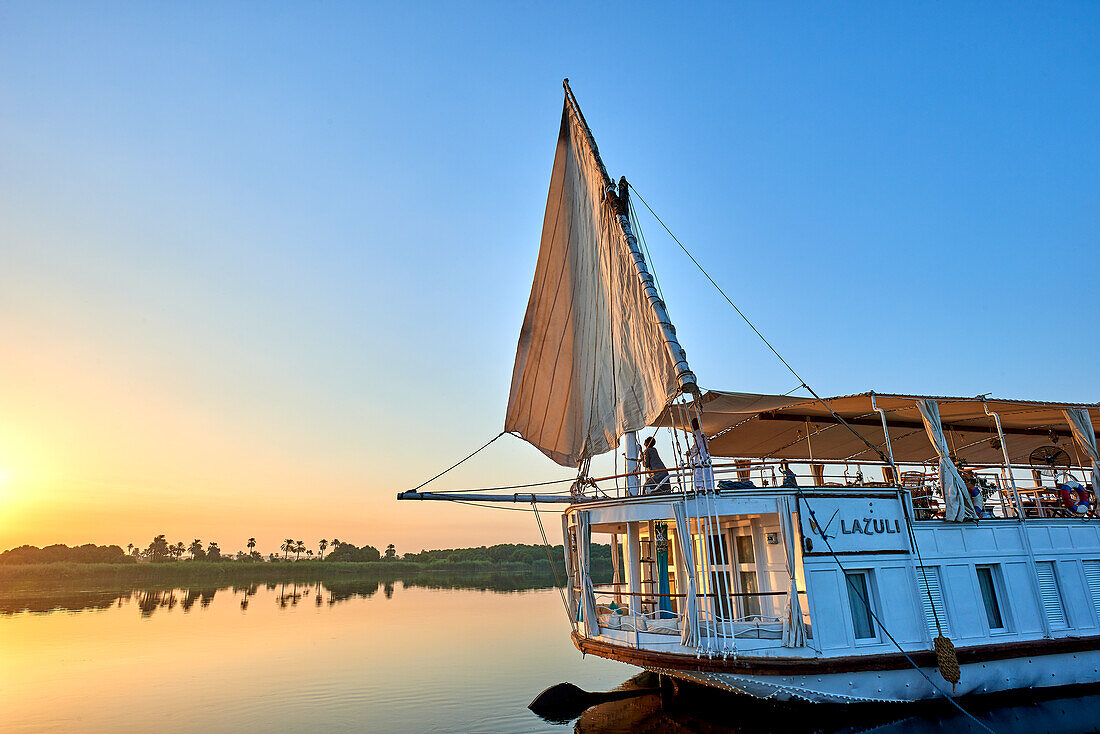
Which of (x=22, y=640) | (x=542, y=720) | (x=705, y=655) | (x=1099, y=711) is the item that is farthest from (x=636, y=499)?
(x=22, y=640)

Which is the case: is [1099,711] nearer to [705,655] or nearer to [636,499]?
[705,655]

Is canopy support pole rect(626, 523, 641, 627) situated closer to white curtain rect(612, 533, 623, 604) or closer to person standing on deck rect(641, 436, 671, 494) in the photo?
person standing on deck rect(641, 436, 671, 494)

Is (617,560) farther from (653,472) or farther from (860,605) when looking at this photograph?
(860,605)

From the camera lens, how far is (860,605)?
11.7 m

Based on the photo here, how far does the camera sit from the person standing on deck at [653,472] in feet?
40.3

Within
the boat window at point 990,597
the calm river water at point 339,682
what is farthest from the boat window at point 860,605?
the boat window at point 990,597

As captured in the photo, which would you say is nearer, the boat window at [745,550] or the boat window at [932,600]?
the boat window at [932,600]

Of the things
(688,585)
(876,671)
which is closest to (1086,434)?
(876,671)

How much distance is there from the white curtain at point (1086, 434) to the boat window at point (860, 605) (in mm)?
8519

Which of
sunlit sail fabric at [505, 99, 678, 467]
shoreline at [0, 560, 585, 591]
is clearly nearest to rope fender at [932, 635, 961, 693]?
sunlit sail fabric at [505, 99, 678, 467]

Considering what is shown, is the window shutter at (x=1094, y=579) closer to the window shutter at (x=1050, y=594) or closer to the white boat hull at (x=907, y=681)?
the window shutter at (x=1050, y=594)

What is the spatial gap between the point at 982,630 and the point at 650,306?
372 inches

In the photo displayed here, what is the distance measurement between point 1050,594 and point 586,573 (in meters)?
10.4

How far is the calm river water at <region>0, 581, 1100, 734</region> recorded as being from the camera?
12461 millimetres
